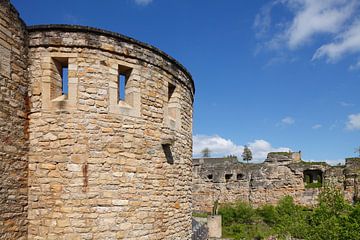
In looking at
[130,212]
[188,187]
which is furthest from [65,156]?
[188,187]

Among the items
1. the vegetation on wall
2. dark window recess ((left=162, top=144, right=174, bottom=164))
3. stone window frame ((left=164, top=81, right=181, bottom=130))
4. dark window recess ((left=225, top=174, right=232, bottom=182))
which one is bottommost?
the vegetation on wall

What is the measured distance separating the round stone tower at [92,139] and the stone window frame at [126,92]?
2 centimetres

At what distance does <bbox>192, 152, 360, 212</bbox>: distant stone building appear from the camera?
866 inches

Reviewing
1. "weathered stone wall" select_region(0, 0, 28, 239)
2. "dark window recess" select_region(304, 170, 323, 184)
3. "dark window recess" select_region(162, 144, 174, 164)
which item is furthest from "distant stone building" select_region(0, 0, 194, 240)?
"dark window recess" select_region(304, 170, 323, 184)

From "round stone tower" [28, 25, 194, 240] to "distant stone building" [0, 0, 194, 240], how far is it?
17 mm

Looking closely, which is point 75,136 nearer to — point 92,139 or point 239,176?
point 92,139

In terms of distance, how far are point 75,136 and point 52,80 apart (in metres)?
1.07

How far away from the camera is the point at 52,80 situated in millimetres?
5848

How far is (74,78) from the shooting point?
19.1 ft

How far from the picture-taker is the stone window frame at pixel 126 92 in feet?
20.0

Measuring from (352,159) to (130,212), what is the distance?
65.2ft

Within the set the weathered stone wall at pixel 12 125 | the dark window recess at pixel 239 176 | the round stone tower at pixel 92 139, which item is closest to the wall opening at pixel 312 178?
the dark window recess at pixel 239 176

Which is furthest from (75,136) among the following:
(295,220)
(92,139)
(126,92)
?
(295,220)

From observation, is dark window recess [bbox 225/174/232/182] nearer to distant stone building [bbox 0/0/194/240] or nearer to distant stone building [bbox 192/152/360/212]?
distant stone building [bbox 192/152/360/212]
